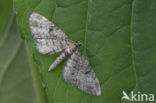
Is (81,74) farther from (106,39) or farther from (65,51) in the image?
(106,39)

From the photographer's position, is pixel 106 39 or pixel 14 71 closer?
pixel 106 39

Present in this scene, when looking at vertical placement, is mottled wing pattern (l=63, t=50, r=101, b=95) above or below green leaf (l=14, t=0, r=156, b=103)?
below

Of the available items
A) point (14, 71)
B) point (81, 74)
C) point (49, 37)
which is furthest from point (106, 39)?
point (14, 71)

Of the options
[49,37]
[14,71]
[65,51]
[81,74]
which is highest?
[49,37]

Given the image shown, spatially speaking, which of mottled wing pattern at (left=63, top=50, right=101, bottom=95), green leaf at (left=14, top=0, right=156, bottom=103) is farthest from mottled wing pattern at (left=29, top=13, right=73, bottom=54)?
green leaf at (left=14, top=0, right=156, bottom=103)

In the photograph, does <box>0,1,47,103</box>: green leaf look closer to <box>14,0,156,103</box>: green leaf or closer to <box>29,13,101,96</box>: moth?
<box>29,13,101,96</box>: moth

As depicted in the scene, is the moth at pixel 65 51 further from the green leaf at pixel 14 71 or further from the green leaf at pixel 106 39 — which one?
the green leaf at pixel 14 71

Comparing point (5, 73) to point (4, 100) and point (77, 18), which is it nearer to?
point (4, 100)

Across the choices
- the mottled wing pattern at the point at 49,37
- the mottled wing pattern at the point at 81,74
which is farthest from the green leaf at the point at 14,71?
the mottled wing pattern at the point at 81,74
